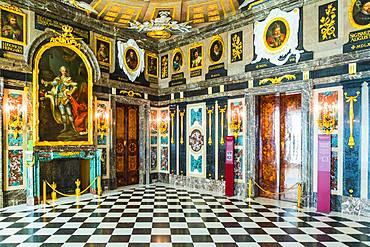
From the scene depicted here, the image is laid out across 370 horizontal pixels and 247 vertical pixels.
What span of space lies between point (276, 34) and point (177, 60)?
406 cm

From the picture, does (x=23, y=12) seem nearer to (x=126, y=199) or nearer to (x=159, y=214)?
(x=126, y=199)

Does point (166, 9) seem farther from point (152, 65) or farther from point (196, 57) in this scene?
point (152, 65)

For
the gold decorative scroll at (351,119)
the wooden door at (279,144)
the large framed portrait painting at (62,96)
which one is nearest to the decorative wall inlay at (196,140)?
the wooden door at (279,144)

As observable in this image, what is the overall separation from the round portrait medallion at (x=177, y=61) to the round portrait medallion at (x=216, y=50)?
1.41 m

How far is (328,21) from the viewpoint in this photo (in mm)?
6938

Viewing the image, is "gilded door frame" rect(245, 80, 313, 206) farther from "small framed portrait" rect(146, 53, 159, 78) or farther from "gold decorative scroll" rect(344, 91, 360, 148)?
"small framed portrait" rect(146, 53, 159, 78)

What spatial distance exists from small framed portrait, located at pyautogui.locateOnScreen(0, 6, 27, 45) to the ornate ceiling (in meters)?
2.01

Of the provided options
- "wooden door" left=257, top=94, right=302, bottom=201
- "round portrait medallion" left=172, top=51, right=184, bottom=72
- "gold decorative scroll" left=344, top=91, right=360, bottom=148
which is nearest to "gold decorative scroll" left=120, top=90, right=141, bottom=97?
"round portrait medallion" left=172, top=51, right=184, bottom=72

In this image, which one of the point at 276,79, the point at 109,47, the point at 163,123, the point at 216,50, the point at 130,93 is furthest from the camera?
the point at 163,123

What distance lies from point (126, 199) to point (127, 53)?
17.6 feet

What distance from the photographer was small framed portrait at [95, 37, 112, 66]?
9.33 metres

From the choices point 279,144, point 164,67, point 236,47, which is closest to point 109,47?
point 164,67

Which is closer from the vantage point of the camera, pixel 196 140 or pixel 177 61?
pixel 196 140

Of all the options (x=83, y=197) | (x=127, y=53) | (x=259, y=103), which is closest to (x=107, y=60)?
(x=127, y=53)
